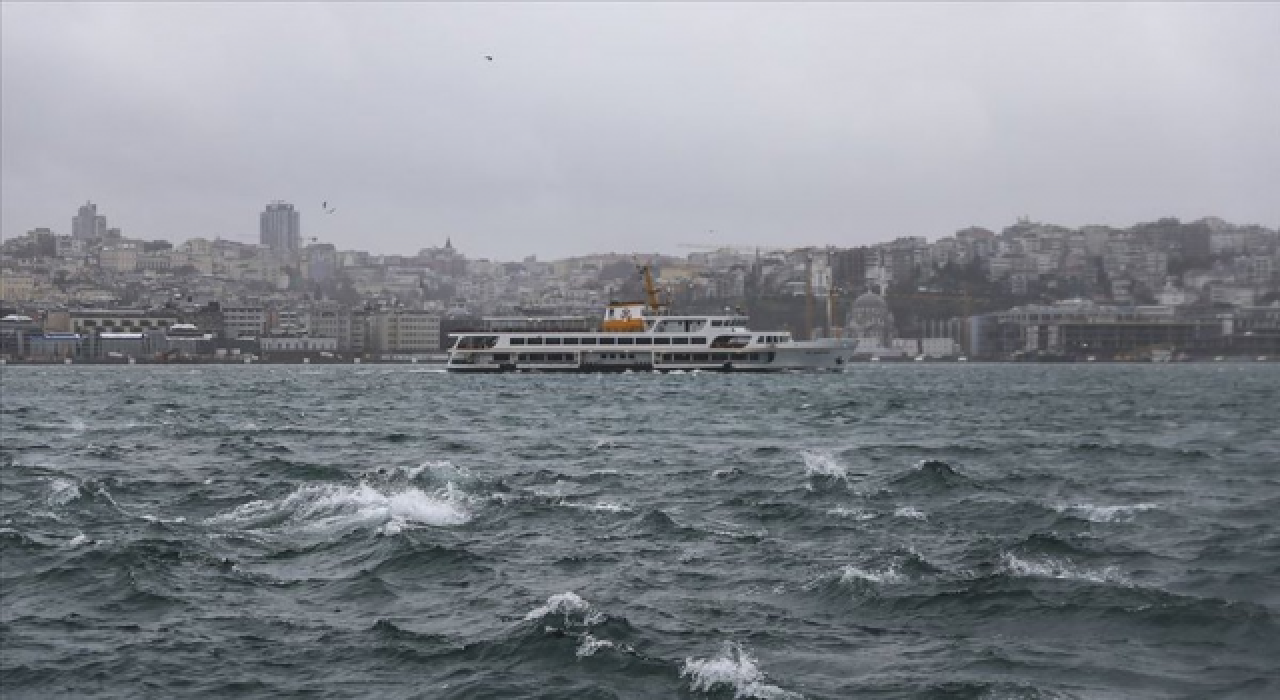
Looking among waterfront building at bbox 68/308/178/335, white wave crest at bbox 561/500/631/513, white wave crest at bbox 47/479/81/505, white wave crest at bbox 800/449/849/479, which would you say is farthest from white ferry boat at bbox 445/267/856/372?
waterfront building at bbox 68/308/178/335

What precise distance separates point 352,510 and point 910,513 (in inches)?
341

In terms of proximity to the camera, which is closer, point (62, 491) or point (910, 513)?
point (910, 513)

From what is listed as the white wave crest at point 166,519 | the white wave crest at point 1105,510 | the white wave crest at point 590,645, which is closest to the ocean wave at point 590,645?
the white wave crest at point 590,645

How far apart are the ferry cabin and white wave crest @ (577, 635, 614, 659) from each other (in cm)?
8949

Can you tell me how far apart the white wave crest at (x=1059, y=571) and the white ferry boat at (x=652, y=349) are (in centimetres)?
8546

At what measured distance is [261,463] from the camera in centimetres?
2864

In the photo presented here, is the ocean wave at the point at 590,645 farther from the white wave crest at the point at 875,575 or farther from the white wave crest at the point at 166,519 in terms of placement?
the white wave crest at the point at 166,519

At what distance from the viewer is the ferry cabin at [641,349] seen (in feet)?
340

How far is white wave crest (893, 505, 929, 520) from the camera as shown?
825 inches

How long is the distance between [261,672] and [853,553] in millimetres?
8253

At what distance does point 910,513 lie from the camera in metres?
21.3

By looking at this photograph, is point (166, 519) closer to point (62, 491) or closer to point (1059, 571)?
point (62, 491)

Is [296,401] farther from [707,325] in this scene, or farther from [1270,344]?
[1270,344]

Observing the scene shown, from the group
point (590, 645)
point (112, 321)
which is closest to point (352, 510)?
point (590, 645)
